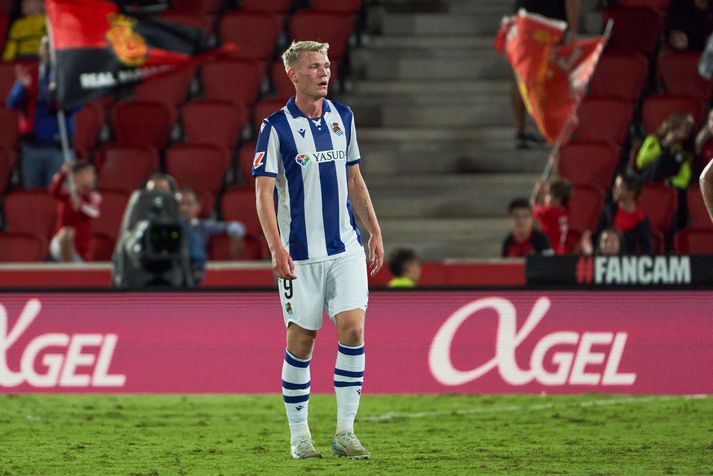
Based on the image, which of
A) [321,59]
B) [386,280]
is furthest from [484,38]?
[321,59]

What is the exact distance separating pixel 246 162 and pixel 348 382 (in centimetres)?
722

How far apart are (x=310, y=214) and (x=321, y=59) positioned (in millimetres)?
707

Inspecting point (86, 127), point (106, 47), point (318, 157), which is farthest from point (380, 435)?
point (86, 127)

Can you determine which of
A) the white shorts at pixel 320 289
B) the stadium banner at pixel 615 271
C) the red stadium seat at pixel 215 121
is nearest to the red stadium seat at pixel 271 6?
the red stadium seat at pixel 215 121

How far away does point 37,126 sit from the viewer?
13.8 m

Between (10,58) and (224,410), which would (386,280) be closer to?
(224,410)

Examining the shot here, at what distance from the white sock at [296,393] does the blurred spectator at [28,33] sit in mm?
8853

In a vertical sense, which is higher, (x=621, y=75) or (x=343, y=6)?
(x=343, y=6)

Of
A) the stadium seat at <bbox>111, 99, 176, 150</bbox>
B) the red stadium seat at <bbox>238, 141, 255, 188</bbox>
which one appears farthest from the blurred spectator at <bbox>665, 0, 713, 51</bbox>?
the stadium seat at <bbox>111, 99, 176, 150</bbox>

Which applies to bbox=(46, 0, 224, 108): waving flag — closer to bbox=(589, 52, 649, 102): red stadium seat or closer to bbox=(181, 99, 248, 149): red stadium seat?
bbox=(181, 99, 248, 149): red stadium seat

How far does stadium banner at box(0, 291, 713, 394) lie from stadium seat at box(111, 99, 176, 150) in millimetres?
5118

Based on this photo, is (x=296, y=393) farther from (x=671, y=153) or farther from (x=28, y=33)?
(x=28, y=33)

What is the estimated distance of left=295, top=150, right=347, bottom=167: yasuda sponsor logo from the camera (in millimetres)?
6684

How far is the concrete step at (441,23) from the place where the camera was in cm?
1548
